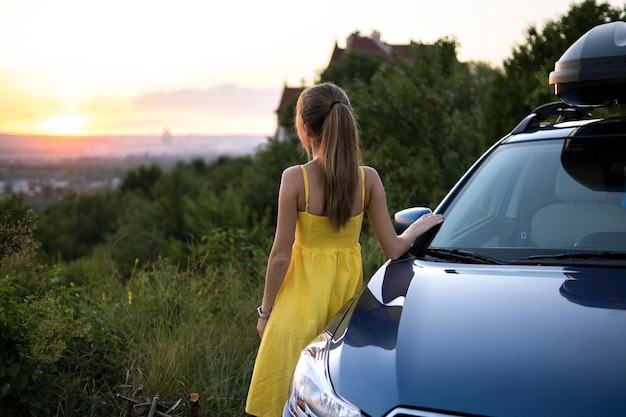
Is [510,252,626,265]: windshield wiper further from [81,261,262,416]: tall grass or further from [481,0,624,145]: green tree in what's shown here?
[481,0,624,145]: green tree

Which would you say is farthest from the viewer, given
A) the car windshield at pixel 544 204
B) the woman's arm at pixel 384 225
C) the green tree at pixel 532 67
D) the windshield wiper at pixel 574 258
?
the green tree at pixel 532 67

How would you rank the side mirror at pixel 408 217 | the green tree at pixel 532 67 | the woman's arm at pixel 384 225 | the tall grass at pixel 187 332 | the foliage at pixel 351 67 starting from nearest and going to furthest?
the woman's arm at pixel 384 225 → the side mirror at pixel 408 217 → the tall grass at pixel 187 332 → the green tree at pixel 532 67 → the foliage at pixel 351 67

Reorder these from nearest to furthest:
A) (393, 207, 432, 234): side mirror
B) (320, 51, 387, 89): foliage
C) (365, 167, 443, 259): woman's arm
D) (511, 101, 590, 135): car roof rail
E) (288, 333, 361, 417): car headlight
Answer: (288, 333, 361, 417): car headlight, (365, 167, 443, 259): woman's arm, (393, 207, 432, 234): side mirror, (511, 101, 590, 135): car roof rail, (320, 51, 387, 89): foliage

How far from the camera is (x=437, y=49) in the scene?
13.5 meters

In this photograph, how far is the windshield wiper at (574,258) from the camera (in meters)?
2.73

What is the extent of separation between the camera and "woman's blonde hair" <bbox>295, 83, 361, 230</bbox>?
2963mm

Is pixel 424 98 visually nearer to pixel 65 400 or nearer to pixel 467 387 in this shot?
pixel 65 400

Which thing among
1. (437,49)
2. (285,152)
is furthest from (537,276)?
(285,152)

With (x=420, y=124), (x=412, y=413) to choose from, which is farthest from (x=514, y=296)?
(x=420, y=124)

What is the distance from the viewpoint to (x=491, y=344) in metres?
2.16

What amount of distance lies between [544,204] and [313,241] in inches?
43.9

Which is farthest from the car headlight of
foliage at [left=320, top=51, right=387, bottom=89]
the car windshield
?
foliage at [left=320, top=51, right=387, bottom=89]

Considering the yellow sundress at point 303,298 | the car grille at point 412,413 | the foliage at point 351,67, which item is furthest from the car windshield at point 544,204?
the foliage at point 351,67

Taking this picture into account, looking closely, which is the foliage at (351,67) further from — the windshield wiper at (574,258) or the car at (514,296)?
the windshield wiper at (574,258)
